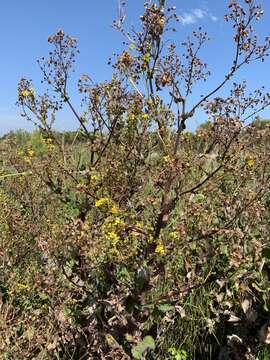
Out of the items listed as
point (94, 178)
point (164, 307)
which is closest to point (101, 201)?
point (94, 178)

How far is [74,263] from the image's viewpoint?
9.26 feet

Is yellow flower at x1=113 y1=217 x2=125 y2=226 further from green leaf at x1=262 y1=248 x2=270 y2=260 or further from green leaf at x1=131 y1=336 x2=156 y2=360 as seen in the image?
green leaf at x1=262 y1=248 x2=270 y2=260

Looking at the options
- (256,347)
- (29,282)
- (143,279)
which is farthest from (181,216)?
(29,282)

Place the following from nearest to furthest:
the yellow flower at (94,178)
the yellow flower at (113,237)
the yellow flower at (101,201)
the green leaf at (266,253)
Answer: the yellow flower at (113,237) → the yellow flower at (101,201) → the yellow flower at (94,178) → the green leaf at (266,253)

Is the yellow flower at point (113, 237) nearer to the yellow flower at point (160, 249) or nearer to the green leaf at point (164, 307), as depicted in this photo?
the yellow flower at point (160, 249)

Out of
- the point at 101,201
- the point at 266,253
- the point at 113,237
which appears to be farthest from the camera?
the point at 266,253

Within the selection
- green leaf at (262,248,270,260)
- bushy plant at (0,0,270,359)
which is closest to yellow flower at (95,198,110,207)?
bushy plant at (0,0,270,359)

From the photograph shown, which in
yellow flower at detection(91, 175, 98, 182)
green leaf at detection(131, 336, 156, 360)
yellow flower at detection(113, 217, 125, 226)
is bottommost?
green leaf at detection(131, 336, 156, 360)

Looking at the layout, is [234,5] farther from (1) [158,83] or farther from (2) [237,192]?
(2) [237,192]

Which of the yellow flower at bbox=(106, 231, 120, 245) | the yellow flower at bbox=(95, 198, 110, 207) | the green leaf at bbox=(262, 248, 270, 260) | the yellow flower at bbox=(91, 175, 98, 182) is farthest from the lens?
the green leaf at bbox=(262, 248, 270, 260)

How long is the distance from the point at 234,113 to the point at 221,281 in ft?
3.25

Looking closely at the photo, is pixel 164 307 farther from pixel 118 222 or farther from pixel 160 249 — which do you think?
pixel 118 222

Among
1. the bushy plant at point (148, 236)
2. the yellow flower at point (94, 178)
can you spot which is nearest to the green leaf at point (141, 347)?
the bushy plant at point (148, 236)

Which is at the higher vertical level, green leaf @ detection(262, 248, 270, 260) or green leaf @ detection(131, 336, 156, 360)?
green leaf @ detection(262, 248, 270, 260)
